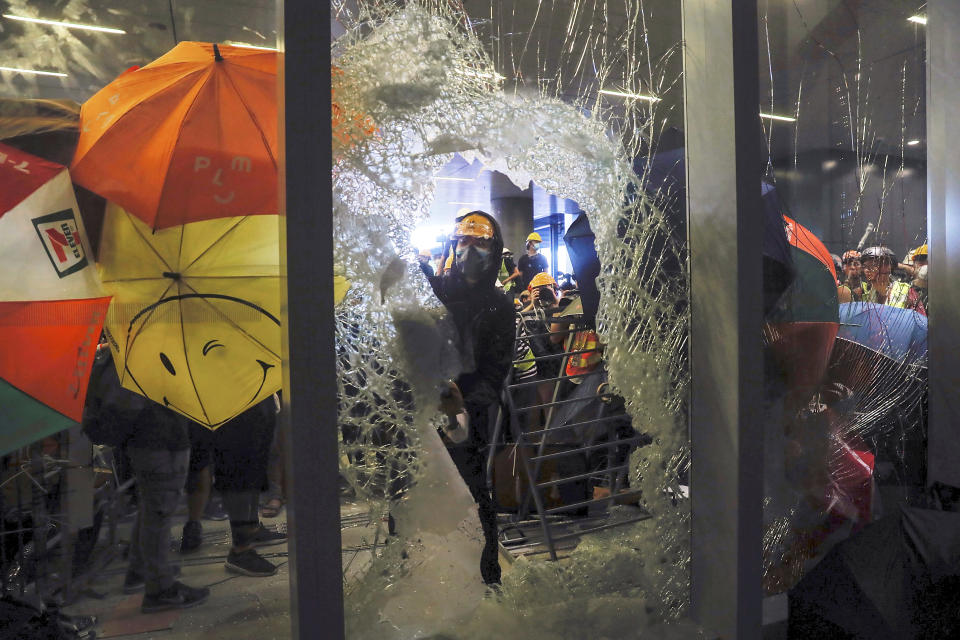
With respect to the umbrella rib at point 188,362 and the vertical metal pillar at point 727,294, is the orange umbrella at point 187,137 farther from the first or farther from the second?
the vertical metal pillar at point 727,294

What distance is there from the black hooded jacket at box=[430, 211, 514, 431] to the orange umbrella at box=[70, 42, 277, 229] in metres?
0.48

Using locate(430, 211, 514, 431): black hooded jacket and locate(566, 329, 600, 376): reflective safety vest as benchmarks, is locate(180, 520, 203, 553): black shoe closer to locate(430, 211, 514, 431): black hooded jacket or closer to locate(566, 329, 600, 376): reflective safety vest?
locate(430, 211, 514, 431): black hooded jacket

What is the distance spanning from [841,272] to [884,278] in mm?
276

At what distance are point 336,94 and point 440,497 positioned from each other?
3.14 ft

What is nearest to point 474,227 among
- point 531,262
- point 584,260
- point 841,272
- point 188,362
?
point 531,262

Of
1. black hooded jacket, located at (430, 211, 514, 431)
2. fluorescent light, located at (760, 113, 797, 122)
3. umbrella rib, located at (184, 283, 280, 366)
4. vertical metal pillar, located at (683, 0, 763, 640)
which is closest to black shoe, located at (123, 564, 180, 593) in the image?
umbrella rib, located at (184, 283, 280, 366)

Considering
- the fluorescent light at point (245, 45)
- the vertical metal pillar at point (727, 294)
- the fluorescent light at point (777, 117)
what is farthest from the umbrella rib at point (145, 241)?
the fluorescent light at point (777, 117)

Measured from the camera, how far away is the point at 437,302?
1.52 m

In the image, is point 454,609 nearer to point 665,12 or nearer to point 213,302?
point 213,302

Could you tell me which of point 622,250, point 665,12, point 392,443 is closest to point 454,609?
point 392,443

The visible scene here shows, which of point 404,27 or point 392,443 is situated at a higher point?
point 404,27

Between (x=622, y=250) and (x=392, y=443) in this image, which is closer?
(x=392, y=443)

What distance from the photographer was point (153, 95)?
4.32ft

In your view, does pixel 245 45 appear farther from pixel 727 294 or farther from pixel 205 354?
pixel 727 294
